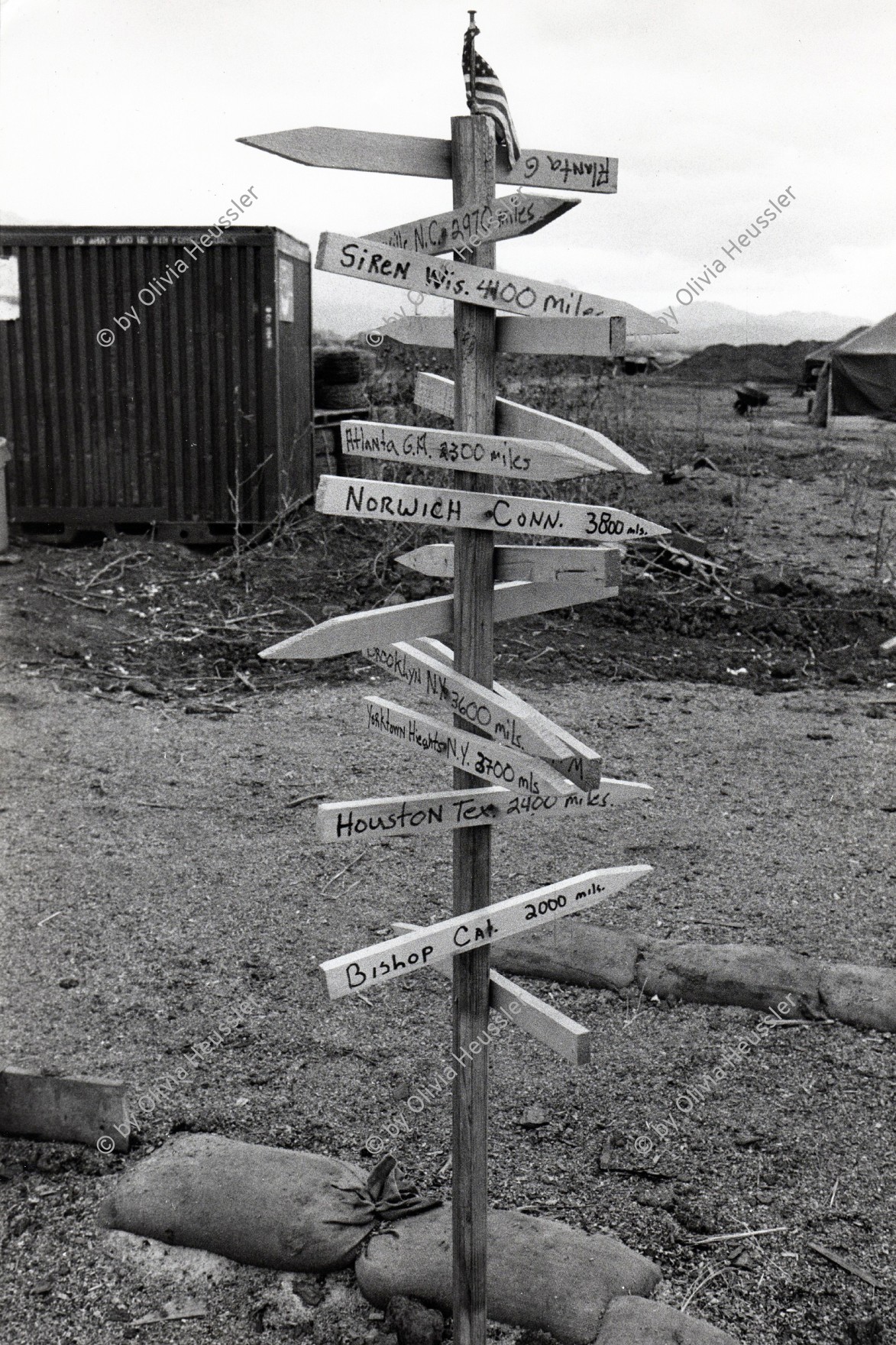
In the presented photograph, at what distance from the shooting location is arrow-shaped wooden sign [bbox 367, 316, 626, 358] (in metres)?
2.27

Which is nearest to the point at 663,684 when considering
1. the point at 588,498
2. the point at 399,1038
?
the point at 588,498

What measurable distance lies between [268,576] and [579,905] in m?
7.80

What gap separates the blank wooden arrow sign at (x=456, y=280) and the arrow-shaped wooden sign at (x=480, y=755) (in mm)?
721

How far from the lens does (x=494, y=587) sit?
2.53m

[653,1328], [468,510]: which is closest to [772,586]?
[653,1328]

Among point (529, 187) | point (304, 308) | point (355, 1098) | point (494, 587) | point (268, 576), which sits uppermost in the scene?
point (304, 308)

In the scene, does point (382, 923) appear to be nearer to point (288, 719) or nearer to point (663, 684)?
point (288, 719)

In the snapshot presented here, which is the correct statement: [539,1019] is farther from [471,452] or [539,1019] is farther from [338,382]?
[338,382]

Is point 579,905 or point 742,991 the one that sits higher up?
point 579,905

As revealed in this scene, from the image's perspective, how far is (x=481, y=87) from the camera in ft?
7.34

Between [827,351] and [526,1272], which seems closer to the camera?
[526,1272]

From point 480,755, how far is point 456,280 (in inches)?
32.1

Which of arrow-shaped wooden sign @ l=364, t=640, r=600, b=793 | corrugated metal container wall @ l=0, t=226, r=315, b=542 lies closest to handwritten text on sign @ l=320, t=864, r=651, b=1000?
arrow-shaped wooden sign @ l=364, t=640, r=600, b=793

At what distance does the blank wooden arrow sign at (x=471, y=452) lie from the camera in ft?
7.44
